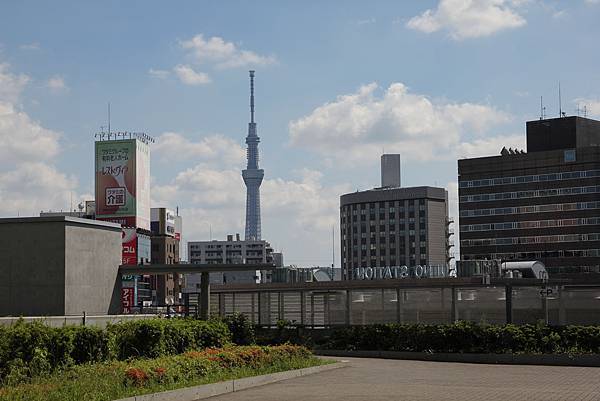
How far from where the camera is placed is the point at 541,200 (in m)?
187

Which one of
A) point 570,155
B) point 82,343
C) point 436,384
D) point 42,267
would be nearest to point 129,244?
point 570,155

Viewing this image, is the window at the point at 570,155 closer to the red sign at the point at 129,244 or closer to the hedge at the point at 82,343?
the red sign at the point at 129,244

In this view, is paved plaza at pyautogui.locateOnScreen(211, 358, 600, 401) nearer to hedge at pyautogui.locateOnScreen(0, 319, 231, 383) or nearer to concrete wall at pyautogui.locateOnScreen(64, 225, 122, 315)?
hedge at pyautogui.locateOnScreen(0, 319, 231, 383)

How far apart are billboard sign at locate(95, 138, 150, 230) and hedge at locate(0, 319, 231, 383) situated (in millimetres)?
130936

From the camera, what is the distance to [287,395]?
22688 mm

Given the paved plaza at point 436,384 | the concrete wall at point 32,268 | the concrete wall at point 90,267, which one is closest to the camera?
the paved plaza at point 436,384

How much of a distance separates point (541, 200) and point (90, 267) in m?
151

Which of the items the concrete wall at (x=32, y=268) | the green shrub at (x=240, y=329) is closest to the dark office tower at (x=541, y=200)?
the concrete wall at (x=32, y=268)

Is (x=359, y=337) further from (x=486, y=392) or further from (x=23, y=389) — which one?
(x=23, y=389)

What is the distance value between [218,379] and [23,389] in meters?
5.91

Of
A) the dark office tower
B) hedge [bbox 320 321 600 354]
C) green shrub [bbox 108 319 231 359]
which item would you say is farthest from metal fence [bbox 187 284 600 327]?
the dark office tower

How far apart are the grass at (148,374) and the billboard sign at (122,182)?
134m

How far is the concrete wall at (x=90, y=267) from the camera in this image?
149 feet

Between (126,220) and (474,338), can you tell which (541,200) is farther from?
(474,338)
